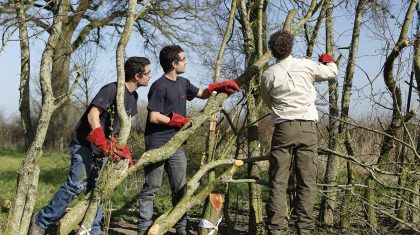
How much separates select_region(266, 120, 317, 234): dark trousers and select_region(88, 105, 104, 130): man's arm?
1.43 meters

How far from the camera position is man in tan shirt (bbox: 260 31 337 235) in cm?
400

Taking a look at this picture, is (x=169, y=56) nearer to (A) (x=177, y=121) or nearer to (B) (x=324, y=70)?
(A) (x=177, y=121)

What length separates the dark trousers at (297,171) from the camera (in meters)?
3.99

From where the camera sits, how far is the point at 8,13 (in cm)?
1511

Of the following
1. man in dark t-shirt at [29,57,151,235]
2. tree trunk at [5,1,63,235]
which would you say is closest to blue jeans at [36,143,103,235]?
man in dark t-shirt at [29,57,151,235]

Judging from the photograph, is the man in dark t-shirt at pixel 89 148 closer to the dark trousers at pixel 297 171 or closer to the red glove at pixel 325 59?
the dark trousers at pixel 297 171

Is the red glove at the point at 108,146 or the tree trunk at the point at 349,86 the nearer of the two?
the red glove at the point at 108,146

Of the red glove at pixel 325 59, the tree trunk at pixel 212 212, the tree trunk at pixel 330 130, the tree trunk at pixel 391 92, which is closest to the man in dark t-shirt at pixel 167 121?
the tree trunk at pixel 212 212

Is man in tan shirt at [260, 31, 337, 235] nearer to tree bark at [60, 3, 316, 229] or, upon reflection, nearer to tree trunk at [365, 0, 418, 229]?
tree bark at [60, 3, 316, 229]

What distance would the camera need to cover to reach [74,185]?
452 cm

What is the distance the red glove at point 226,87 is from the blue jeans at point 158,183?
63 cm

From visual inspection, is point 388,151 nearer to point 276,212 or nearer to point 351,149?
point 351,149

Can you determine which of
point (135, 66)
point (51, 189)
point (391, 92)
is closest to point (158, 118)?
point (135, 66)

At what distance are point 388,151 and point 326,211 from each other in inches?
36.2
